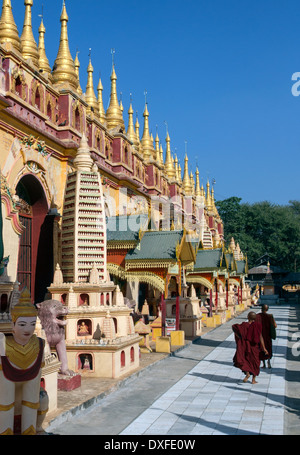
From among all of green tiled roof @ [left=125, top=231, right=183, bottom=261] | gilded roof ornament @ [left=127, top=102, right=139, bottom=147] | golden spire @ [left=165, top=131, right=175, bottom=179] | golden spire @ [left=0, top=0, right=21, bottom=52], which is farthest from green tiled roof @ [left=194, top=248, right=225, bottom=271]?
golden spire @ [left=0, top=0, right=21, bottom=52]

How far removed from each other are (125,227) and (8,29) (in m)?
8.36

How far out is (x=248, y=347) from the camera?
11953 mm

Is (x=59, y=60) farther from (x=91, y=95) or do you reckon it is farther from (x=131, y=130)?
(x=131, y=130)

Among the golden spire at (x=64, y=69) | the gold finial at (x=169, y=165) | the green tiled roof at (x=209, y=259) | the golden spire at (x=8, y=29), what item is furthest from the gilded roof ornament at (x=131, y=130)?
the golden spire at (x=8, y=29)

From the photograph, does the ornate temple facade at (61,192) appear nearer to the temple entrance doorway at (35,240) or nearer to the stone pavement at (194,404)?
the temple entrance doorway at (35,240)

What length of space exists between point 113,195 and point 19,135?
9.47 meters

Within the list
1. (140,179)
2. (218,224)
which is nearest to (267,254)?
(218,224)

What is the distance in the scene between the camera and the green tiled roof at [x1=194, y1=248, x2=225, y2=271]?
2806 cm

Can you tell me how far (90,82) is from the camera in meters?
27.0

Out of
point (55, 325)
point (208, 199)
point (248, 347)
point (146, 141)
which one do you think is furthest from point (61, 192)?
point (208, 199)

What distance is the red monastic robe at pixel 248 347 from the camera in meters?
12.0

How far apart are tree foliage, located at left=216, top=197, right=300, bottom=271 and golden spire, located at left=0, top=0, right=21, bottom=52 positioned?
59194 millimetres

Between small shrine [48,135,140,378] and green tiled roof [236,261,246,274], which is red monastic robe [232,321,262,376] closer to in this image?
small shrine [48,135,140,378]
